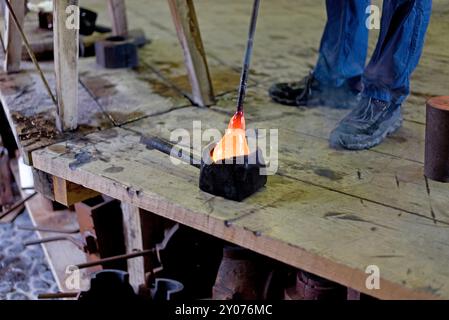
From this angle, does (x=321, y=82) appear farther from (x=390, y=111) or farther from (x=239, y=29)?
(x=239, y=29)

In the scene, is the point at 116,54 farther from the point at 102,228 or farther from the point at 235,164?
the point at 235,164

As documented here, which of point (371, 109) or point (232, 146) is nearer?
point (232, 146)

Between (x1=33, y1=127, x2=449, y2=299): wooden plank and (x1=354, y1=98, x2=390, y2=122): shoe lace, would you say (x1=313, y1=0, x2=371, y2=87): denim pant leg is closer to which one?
(x1=354, y1=98, x2=390, y2=122): shoe lace

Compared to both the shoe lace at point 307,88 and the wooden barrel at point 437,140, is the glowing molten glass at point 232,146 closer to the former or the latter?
the wooden barrel at point 437,140

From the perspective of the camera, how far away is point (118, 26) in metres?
2.16

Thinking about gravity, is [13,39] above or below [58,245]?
above

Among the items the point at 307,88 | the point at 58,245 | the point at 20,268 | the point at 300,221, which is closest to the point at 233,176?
the point at 300,221

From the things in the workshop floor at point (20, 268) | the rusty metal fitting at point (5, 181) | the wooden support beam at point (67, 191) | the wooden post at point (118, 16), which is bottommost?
the workshop floor at point (20, 268)

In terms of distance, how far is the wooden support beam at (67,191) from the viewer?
1.36 metres

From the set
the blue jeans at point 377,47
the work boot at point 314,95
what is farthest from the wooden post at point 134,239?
the blue jeans at point 377,47

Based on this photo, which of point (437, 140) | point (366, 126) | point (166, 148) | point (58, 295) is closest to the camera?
point (437, 140)

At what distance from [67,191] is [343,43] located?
912 millimetres

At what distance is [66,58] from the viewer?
1399 millimetres

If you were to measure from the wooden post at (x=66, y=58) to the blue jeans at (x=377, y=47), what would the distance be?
29.2 inches
